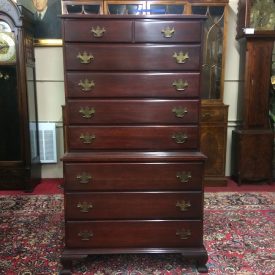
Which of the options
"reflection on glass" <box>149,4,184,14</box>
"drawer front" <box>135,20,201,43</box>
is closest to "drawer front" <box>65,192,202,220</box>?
"drawer front" <box>135,20,201,43</box>

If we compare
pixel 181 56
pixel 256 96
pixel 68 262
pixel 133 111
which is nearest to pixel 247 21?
pixel 256 96

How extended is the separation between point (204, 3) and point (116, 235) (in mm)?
2882

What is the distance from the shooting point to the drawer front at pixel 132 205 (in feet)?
6.52

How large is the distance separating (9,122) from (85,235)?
7.53 ft

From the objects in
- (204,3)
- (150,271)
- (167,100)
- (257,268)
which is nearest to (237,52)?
(204,3)

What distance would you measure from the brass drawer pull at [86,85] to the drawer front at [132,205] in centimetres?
67

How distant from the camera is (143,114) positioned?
6.42 ft

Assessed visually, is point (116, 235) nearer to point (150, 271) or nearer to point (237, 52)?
point (150, 271)

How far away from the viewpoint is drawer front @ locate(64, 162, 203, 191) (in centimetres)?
195

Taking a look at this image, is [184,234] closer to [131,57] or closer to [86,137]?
[86,137]

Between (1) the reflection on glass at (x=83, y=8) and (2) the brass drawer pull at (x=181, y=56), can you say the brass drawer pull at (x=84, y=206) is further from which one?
(1) the reflection on glass at (x=83, y=8)

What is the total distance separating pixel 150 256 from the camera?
2.24 meters

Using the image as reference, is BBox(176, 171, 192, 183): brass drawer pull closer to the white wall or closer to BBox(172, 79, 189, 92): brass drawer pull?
BBox(172, 79, 189, 92): brass drawer pull

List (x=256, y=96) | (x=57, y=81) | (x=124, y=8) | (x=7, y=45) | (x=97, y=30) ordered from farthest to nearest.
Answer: (x=57, y=81)
(x=256, y=96)
(x=124, y=8)
(x=7, y=45)
(x=97, y=30)
